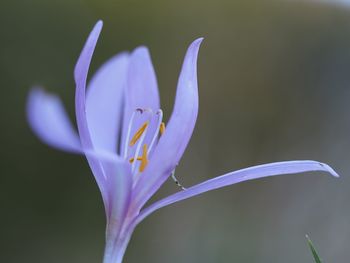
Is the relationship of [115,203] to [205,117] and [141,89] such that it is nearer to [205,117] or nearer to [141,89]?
[141,89]

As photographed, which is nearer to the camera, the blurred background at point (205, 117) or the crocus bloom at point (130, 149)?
the crocus bloom at point (130, 149)

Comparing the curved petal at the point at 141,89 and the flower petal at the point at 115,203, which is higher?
Result: the curved petal at the point at 141,89

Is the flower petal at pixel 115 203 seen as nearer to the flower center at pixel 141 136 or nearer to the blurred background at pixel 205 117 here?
the flower center at pixel 141 136

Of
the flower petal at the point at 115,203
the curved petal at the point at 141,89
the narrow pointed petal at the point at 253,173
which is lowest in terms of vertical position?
the flower petal at the point at 115,203

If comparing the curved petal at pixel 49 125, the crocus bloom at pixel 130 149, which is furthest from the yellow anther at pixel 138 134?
the curved petal at pixel 49 125

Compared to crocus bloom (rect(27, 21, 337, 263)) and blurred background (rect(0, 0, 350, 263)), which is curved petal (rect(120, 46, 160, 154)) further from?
blurred background (rect(0, 0, 350, 263))

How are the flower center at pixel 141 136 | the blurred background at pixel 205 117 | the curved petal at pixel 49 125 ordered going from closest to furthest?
the curved petal at pixel 49 125
the flower center at pixel 141 136
the blurred background at pixel 205 117
